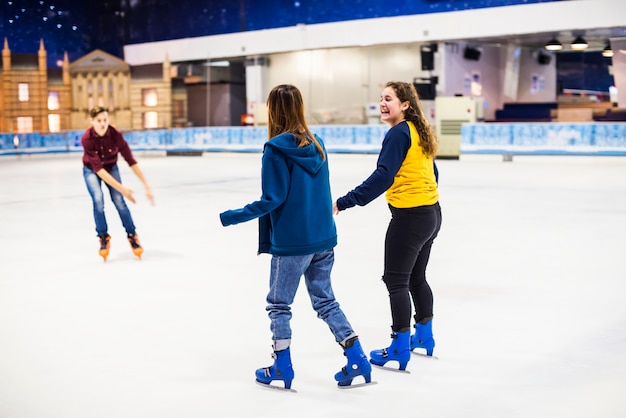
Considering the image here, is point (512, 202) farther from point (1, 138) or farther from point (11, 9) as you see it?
point (11, 9)

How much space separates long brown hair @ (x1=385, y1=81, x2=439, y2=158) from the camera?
138 inches

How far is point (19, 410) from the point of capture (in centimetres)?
310

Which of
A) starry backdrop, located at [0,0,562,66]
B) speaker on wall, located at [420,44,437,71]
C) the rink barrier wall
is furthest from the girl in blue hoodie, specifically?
starry backdrop, located at [0,0,562,66]

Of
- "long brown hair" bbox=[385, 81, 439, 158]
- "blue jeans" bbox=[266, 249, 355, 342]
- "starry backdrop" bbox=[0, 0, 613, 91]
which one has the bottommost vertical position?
"blue jeans" bbox=[266, 249, 355, 342]

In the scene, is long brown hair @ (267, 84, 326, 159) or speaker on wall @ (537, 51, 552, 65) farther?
speaker on wall @ (537, 51, 552, 65)

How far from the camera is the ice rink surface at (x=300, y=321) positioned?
321 centimetres

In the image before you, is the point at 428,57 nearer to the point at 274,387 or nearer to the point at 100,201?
the point at 100,201

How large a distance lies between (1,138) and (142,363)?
20980mm

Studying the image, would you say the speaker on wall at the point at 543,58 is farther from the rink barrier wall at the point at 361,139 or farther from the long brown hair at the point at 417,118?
the long brown hair at the point at 417,118

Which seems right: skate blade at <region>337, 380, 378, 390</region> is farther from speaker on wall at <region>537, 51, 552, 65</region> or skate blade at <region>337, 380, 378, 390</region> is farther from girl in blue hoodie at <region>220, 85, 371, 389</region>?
speaker on wall at <region>537, 51, 552, 65</region>

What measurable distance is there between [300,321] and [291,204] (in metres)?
1.46

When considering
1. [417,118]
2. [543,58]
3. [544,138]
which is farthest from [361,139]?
[417,118]

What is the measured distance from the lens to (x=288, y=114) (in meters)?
3.18

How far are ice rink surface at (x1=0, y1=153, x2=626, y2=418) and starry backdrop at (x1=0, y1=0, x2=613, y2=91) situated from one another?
1514 cm
